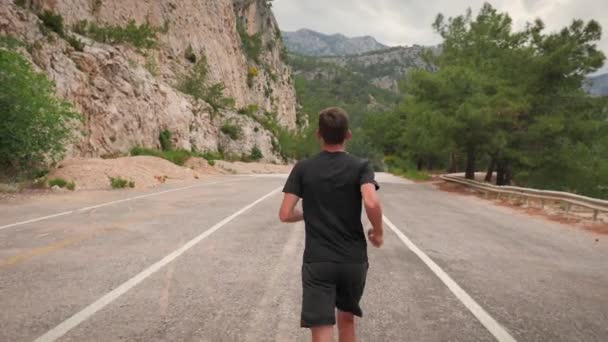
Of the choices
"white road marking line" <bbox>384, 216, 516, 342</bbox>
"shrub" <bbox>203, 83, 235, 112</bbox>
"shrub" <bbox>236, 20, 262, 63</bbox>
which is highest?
"shrub" <bbox>236, 20, 262, 63</bbox>

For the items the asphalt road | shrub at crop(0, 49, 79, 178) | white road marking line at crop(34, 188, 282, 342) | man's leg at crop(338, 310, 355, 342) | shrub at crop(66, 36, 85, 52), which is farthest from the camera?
shrub at crop(66, 36, 85, 52)

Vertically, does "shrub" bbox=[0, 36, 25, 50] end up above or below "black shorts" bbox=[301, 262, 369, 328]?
above

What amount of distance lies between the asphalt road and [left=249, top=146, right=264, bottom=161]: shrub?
46381 mm

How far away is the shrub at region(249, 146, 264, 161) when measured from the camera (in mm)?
56906

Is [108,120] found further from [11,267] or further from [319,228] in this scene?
[319,228]

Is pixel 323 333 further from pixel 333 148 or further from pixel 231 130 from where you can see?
pixel 231 130

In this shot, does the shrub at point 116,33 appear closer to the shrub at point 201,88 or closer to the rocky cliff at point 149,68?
the rocky cliff at point 149,68

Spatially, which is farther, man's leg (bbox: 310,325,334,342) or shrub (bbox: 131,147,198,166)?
shrub (bbox: 131,147,198,166)

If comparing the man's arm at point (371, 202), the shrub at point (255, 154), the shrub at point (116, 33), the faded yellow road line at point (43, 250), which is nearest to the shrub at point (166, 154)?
the shrub at point (116, 33)

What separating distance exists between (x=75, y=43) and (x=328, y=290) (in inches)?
1235

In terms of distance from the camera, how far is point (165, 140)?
1465 inches

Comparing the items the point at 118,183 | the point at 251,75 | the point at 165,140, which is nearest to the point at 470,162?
the point at 118,183

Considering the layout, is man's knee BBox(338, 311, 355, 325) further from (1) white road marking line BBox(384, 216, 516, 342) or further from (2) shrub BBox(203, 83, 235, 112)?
(2) shrub BBox(203, 83, 235, 112)

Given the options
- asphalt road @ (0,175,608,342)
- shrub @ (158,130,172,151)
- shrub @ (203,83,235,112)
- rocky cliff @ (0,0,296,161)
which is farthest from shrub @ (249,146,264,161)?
asphalt road @ (0,175,608,342)
